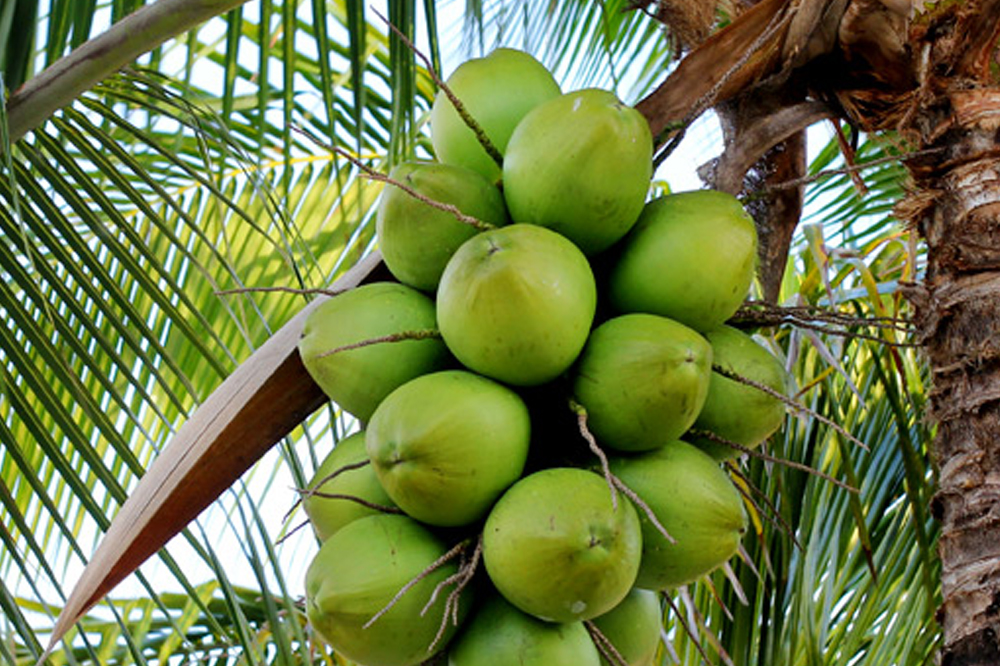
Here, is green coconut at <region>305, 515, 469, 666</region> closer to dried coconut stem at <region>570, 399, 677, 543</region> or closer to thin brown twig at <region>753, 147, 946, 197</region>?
dried coconut stem at <region>570, 399, 677, 543</region>

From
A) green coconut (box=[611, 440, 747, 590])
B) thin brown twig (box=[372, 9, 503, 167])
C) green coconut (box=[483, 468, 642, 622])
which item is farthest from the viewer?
thin brown twig (box=[372, 9, 503, 167])

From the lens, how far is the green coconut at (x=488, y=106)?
4.48 ft

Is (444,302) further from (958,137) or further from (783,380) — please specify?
(958,137)

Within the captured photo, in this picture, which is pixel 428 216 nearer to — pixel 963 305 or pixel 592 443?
pixel 592 443

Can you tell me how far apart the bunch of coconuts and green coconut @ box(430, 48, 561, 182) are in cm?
7

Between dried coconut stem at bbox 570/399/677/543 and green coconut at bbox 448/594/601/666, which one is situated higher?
dried coconut stem at bbox 570/399/677/543

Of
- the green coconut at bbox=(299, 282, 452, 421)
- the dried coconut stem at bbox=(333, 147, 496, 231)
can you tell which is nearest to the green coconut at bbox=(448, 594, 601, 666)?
the green coconut at bbox=(299, 282, 452, 421)

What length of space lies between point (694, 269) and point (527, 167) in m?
0.18

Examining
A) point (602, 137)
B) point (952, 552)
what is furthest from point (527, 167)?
point (952, 552)

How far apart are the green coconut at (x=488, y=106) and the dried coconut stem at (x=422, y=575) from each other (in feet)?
1.39

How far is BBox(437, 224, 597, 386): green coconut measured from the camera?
109cm

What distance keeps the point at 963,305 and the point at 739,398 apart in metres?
0.38

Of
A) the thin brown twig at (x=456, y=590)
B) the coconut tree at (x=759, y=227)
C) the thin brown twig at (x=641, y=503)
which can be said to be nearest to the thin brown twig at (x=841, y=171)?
the coconut tree at (x=759, y=227)

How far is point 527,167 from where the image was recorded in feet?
3.99
